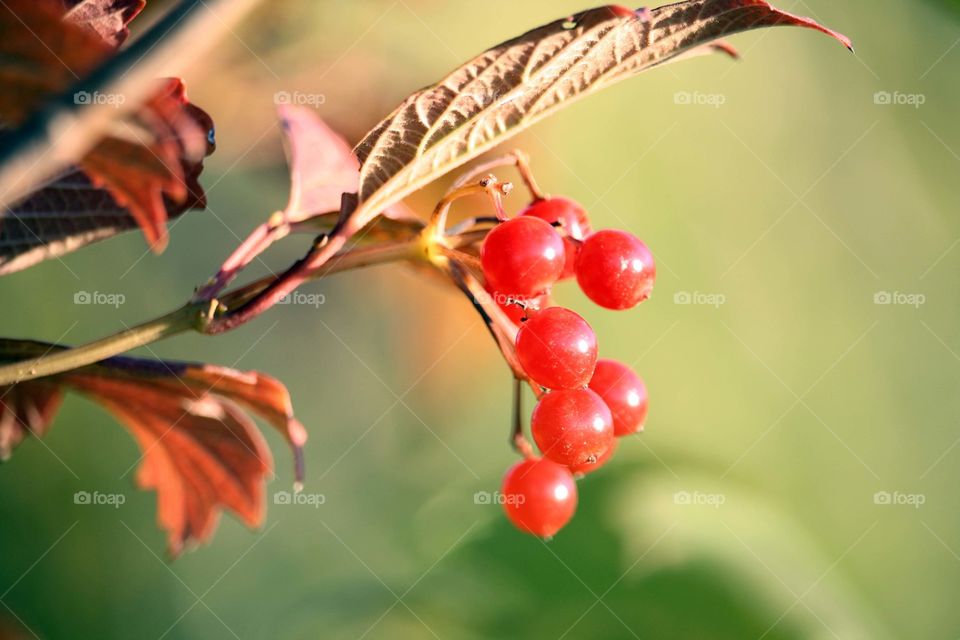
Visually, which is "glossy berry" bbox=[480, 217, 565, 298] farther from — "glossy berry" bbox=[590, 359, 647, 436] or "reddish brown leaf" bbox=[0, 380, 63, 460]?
"reddish brown leaf" bbox=[0, 380, 63, 460]

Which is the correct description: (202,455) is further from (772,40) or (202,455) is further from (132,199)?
(772,40)

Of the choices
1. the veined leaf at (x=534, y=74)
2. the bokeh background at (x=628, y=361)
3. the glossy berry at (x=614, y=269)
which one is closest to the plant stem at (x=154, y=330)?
the veined leaf at (x=534, y=74)

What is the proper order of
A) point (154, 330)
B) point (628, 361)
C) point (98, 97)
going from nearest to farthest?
point (98, 97) → point (154, 330) → point (628, 361)

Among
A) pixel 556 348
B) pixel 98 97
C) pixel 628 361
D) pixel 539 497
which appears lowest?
pixel 628 361

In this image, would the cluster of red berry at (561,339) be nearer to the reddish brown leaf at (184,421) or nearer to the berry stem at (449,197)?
the berry stem at (449,197)

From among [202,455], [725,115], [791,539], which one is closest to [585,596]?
[791,539]

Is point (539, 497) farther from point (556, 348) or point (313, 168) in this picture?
point (313, 168)

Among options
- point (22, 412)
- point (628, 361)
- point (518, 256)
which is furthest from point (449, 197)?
point (628, 361)
